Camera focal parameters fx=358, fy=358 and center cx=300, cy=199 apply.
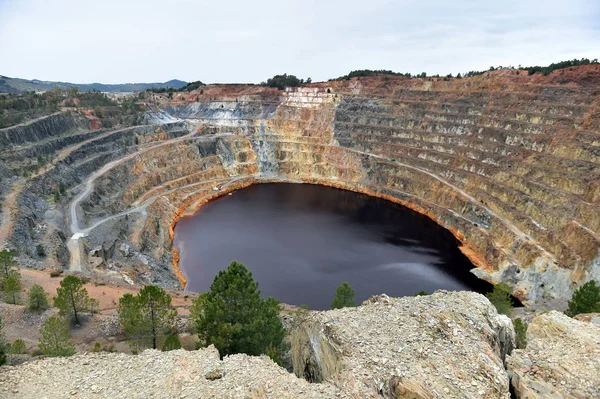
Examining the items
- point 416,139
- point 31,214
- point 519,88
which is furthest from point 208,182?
point 519,88

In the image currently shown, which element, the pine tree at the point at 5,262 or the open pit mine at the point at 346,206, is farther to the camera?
the pine tree at the point at 5,262

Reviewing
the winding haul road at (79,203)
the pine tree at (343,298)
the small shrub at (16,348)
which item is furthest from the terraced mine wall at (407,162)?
the pine tree at (343,298)

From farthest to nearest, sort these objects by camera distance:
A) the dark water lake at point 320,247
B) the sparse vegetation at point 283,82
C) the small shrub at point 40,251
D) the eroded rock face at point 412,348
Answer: the sparse vegetation at point 283,82 < the dark water lake at point 320,247 < the small shrub at point 40,251 < the eroded rock face at point 412,348

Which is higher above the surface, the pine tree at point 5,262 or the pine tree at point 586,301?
the pine tree at point 5,262

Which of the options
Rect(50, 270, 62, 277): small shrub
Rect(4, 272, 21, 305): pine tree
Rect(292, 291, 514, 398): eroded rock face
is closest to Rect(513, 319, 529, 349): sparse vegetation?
Rect(292, 291, 514, 398): eroded rock face

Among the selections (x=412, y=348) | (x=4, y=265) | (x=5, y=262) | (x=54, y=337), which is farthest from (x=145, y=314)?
(x=412, y=348)

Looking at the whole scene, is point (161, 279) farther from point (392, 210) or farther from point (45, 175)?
point (392, 210)

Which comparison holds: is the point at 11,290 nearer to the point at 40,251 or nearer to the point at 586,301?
the point at 40,251

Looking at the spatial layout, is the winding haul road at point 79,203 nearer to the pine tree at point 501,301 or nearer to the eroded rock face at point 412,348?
the eroded rock face at point 412,348
